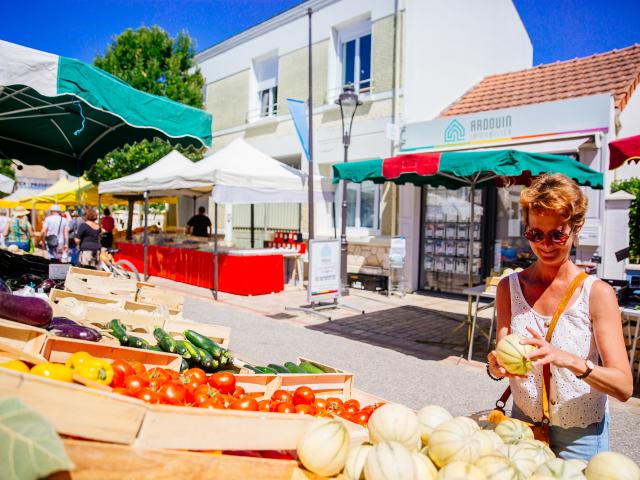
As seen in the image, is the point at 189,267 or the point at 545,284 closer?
the point at 545,284

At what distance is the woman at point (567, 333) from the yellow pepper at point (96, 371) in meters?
1.89

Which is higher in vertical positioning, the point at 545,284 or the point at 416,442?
the point at 545,284

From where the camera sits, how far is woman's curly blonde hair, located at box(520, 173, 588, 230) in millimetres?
1923

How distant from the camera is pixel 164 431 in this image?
1601mm

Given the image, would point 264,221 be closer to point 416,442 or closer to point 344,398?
point 344,398

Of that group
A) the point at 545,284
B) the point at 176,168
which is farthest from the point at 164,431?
the point at 176,168

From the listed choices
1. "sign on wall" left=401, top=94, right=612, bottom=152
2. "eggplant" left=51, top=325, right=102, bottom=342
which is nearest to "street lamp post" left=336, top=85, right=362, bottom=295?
"sign on wall" left=401, top=94, right=612, bottom=152

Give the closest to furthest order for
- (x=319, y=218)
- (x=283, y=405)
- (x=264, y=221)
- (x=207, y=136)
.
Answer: (x=283, y=405)
(x=207, y=136)
(x=319, y=218)
(x=264, y=221)

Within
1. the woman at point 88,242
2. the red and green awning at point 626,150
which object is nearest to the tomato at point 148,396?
the red and green awning at point 626,150

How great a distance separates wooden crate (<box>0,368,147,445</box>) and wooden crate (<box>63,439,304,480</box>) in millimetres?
48

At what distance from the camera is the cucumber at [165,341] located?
358 centimetres

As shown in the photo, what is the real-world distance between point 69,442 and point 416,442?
3.93 feet

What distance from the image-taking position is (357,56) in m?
13.6

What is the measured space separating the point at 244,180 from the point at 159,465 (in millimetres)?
9047
